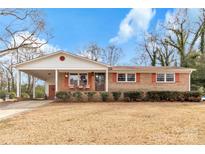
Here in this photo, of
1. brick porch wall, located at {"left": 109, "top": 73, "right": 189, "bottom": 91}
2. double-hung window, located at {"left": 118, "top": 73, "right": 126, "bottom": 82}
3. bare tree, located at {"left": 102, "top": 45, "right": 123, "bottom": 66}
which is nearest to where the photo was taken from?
brick porch wall, located at {"left": 109, "top": 73, "right": 189, "bottom": 91}

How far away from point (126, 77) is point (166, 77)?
300 centimetres

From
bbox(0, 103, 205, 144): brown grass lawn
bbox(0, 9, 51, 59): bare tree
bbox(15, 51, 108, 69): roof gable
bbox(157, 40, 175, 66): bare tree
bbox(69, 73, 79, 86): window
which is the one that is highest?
bbox(0, 9, 51, 59): bare tree

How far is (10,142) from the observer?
6738 millimetres

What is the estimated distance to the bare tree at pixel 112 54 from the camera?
34.7 meters

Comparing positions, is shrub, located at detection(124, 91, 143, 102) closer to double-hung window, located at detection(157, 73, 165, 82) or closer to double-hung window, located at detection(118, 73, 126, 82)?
double-hung window, located at detection(118, 73, 126, 82)

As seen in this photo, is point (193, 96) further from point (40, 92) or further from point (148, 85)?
point (40, 92)

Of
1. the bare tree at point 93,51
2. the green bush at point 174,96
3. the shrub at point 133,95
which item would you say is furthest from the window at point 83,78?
the bare tree at point 93,51

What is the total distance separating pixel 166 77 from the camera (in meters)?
21.3

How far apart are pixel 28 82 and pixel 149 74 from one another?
1954 centimetres

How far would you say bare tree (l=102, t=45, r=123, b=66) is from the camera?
34688 millimetres

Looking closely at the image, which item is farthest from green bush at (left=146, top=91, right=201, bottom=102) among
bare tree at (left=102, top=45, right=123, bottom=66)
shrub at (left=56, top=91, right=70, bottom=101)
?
bare tree at (left=102, top=45, right=123, bottom=66)

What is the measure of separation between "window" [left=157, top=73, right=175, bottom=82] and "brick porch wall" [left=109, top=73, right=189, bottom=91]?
0.32 meters
